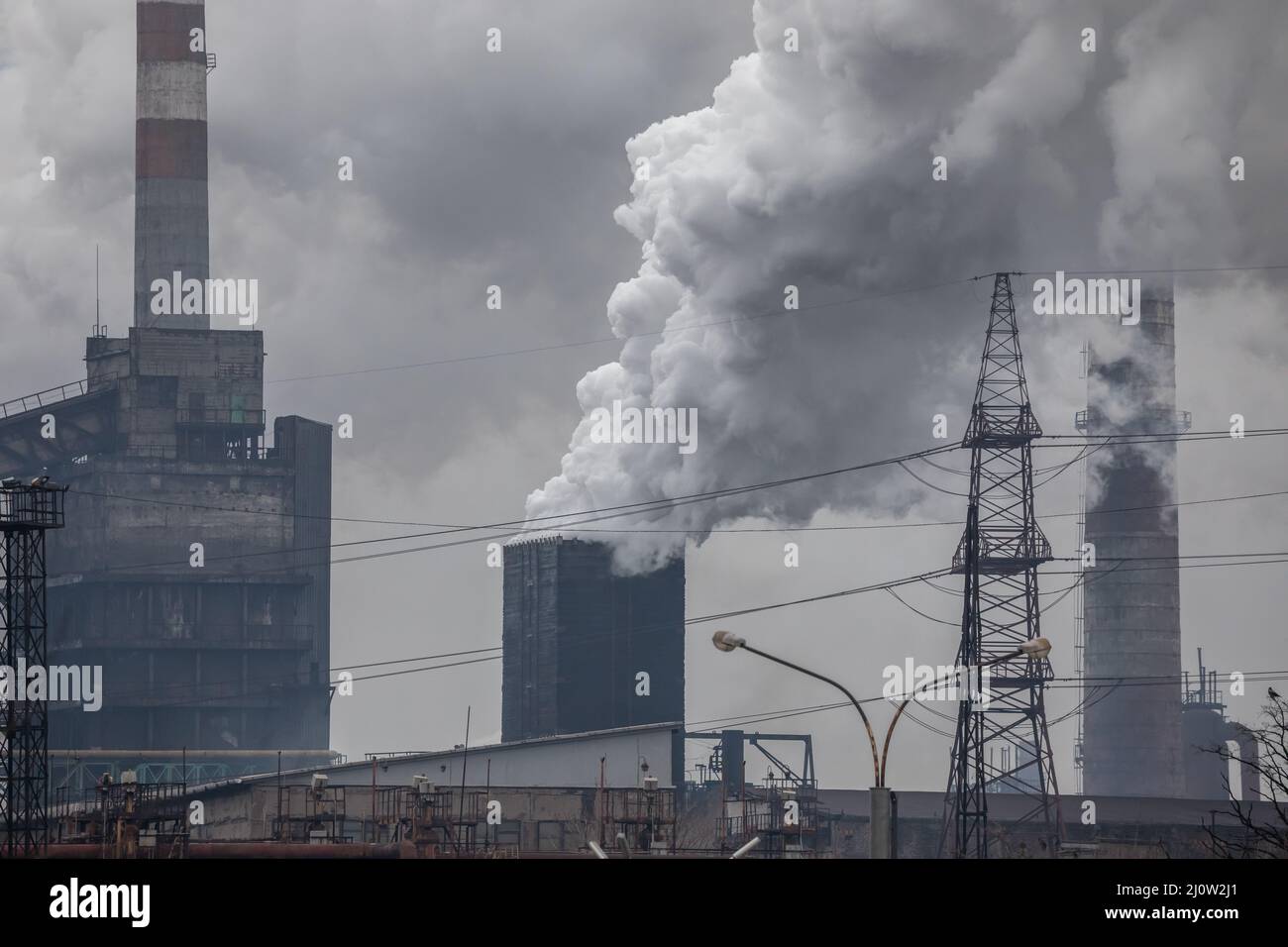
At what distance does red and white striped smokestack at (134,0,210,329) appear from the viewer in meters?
87.2

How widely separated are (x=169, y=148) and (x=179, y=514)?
16.6 meters

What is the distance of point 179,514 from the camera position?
89.3 m

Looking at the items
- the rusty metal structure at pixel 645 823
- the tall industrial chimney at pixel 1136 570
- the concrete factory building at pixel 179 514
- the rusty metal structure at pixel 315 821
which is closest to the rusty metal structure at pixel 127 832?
the rusty metal structure at pixel 315 821

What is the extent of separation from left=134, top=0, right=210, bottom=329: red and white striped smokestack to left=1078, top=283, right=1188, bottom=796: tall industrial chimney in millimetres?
41083

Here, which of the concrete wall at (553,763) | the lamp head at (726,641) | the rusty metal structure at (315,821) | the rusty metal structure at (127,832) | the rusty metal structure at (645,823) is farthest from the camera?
the concrete wall at (553,763)

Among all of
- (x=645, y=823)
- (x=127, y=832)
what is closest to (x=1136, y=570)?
(x=645, y=823)

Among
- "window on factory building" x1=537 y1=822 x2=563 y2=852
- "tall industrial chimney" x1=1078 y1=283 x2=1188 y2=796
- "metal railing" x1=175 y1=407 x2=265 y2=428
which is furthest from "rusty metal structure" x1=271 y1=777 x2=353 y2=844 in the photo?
"tall industrial chimney" x1=1078 y1=283 x2=1188 y2=796

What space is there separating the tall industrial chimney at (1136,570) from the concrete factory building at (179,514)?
35.8 metres

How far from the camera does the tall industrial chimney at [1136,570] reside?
8688cm

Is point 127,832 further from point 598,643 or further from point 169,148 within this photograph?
point 169,148

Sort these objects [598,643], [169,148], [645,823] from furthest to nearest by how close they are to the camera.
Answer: [169,148] → [598,643] → [645,823]

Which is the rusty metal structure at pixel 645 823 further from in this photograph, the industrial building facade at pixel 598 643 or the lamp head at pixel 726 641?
the lamp head at pixel 726 641

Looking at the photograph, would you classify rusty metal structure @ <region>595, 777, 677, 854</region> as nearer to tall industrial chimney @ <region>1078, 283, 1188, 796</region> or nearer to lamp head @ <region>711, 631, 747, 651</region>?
lamp head @ <region>711, 631, 747, 651</region>
